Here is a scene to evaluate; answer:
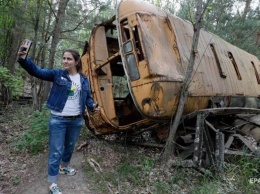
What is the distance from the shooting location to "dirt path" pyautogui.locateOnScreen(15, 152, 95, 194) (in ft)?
13.7

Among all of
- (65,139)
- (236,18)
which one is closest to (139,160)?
(65,139)

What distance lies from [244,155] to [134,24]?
3241 mm

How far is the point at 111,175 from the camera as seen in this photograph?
4.83 meters

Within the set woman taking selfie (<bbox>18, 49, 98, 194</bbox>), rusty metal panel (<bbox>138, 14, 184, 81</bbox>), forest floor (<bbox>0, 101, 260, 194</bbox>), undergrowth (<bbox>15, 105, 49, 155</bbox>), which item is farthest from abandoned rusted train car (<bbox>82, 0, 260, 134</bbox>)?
woman taking selfie (<bbox>18, 49, 98, 194</bbox>)

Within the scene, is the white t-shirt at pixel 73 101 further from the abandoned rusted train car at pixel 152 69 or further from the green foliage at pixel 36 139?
the green foliage at pixel 36 139

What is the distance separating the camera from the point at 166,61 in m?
5.27

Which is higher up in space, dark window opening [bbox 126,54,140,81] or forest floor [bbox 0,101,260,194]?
dark window opening [bbox 126,54,140,81]

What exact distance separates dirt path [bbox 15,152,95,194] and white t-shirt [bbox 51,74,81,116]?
1.21 meters

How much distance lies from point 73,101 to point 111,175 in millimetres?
1694

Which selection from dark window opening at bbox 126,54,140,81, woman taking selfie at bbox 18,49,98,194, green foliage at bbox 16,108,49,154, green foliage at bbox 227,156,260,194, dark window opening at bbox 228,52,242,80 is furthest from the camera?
dark window opening at bbox 228,52,242,80

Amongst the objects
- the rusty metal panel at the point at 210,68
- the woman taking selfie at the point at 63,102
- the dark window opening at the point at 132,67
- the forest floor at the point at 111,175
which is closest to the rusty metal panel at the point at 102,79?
the forest floor at the point at 111,175

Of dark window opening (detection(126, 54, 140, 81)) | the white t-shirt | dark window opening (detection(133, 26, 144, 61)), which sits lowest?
the white t-shirt

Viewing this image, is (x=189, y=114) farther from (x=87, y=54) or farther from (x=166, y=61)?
(x=87, y=54)

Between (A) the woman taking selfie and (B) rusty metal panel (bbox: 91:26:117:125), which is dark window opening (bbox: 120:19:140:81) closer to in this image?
(B) rusty metal panel (bbox: 91:26:117:125)
